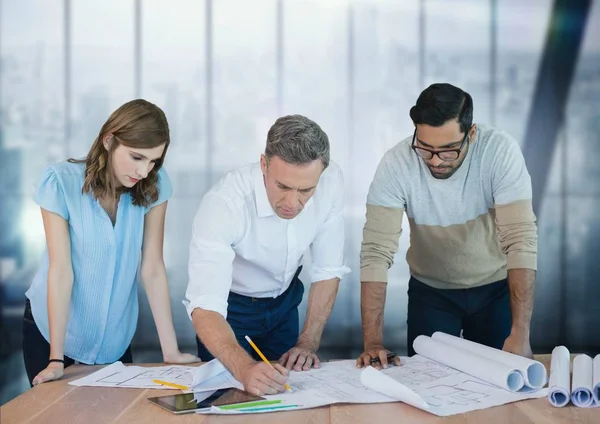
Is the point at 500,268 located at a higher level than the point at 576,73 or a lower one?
lower

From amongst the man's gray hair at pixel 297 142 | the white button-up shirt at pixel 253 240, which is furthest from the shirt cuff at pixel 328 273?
the man's gray hair at pixel 297 142

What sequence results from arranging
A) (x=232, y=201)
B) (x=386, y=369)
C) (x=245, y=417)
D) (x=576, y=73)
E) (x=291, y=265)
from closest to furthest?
1. (x=245, y=417)
2. (x=386, y=369)
3. (x=232, y=201)
4. (x=291, y=265)
5. (x=576, y=73)

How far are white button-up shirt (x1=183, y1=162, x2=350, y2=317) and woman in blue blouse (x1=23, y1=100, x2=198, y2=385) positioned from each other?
206 mm

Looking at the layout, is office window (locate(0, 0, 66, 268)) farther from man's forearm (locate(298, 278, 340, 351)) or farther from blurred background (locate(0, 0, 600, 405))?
man's forearm (locate(298, 278, 340, 351))

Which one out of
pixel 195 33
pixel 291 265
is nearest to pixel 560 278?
pixel 195 33

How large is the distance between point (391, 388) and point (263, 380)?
0.91 feet

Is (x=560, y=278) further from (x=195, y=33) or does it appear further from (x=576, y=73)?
(x=195, y=33)

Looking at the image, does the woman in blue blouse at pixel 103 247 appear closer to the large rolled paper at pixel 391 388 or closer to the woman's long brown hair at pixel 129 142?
the woman's long brown hair at pixel 129 142

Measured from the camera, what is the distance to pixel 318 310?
7.49 ft

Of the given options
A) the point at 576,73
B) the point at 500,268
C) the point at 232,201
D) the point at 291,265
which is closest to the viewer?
the point at 232,201

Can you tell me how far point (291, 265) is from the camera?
91.4 inches

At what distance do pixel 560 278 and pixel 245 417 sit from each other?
390 centimetres

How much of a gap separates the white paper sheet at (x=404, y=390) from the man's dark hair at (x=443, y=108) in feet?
2.10

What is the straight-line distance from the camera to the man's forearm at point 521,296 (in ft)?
6.86
